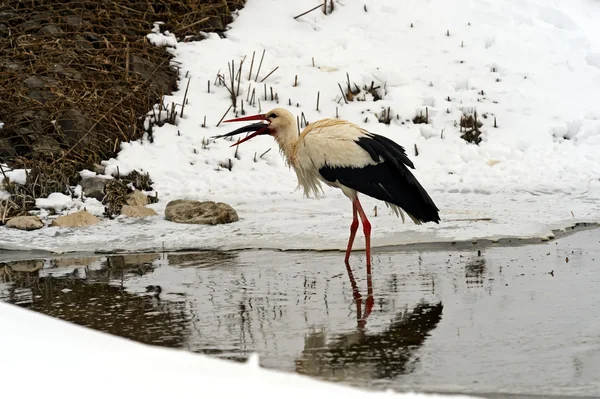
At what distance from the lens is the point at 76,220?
9656 millimetres

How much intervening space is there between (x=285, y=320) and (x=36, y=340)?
2.39 metres

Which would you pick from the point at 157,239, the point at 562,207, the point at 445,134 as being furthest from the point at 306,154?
the point at 445,134

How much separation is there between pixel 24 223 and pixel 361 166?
12.8ft

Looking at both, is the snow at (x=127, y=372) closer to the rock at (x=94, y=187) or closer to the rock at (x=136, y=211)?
the rock at (x=136, y=211)

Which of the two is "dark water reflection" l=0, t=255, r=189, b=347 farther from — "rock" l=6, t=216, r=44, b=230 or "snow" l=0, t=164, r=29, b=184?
"snow" l=0, t=164, r=29, b=184

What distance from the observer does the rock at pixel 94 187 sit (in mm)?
10656

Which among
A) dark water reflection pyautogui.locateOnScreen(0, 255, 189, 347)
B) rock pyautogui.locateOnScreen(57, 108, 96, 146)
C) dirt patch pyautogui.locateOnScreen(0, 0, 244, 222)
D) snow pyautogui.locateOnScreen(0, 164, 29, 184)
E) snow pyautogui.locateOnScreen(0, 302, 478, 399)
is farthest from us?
rock pyautogui.locateOnScreen(57, 108, 96, 146)

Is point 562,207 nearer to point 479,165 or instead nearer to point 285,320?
point 479,165

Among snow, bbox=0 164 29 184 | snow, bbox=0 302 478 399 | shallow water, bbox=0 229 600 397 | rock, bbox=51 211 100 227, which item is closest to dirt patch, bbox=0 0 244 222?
snow, bbox=0 164 29 184

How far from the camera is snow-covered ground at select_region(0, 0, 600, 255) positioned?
928cm

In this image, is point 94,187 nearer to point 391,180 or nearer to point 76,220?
point 76,220

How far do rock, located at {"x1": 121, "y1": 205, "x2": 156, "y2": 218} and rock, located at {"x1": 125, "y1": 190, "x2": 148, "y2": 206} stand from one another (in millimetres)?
277

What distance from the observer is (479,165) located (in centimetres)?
1208

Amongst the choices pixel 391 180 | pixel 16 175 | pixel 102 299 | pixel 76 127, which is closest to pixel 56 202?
pixel 16 175
